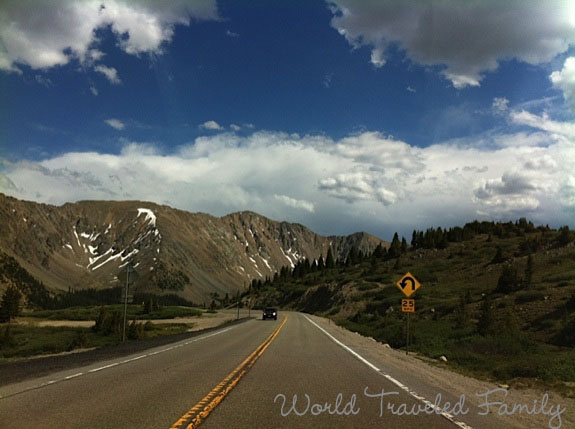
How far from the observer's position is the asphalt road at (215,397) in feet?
24.6

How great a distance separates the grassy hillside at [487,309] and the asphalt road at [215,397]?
7.27 meters

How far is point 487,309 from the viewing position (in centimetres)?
2786

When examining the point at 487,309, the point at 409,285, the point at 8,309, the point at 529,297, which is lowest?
the point at 8,309

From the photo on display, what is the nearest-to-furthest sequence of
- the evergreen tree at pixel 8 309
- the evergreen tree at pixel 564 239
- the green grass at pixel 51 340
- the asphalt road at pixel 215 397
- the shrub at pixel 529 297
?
the asphalt road at pixel 215 397, the green grass at pixel 51 340, the shrub at pixel 529 297, the evergreen tree at pixel 564 239, the evergreen tree at pixel 8 309

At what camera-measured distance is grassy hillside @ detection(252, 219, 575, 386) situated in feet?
67.9

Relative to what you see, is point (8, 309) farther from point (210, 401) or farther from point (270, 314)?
point (210, 401)

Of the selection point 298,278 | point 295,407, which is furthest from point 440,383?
point 298,278

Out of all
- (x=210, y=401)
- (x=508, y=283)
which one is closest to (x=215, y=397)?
(x=210, y=401)

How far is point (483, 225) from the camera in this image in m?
125

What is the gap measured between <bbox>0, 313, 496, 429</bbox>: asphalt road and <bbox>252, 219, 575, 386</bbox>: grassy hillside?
727cm

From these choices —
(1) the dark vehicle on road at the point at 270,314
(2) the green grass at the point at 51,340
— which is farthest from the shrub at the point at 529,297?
(1) the dark vehicle on road at the point at 270,314

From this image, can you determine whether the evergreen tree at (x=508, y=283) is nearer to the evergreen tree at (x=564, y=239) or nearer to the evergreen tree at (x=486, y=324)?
the evergreen tree at (x=486, y=324)

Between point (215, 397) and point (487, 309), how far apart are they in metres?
22.8

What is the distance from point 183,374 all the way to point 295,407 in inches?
204
